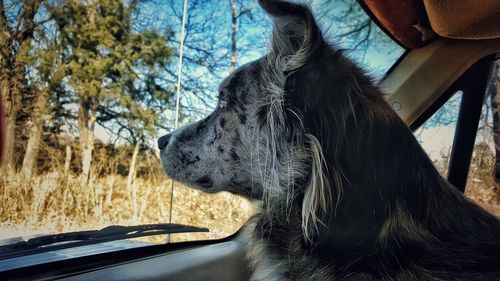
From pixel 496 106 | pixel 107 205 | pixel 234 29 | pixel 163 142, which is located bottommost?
pixel 107 205

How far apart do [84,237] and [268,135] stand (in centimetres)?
108

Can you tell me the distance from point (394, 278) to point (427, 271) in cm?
14

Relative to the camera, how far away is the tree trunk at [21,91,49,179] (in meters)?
2.44

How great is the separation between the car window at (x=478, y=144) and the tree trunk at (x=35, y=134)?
101 inches

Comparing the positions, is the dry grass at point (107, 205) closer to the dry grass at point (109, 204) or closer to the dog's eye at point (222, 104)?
the dry grass at point (109, 204)

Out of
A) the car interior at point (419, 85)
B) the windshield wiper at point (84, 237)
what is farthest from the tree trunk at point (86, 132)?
the car interior at point (419, 85)

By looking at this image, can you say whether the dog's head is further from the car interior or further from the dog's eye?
the car interior

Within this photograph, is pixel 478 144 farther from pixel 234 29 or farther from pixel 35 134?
pixel 35 134

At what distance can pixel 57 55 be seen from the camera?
2998mm

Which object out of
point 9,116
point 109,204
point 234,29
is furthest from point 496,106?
point 9,116

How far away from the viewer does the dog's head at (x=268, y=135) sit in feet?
6.86

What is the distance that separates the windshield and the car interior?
5.7 inches

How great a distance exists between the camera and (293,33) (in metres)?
2.11

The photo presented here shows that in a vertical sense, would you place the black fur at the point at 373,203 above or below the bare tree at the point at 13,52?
below
